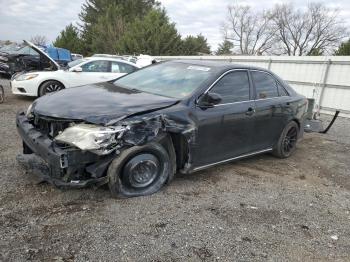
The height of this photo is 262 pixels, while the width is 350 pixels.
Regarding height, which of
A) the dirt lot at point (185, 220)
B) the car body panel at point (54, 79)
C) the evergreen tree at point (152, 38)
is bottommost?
the dirt lot at point (185, 220)

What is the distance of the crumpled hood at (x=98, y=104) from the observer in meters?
3.69

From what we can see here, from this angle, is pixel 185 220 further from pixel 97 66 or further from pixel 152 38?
pixel 152 38

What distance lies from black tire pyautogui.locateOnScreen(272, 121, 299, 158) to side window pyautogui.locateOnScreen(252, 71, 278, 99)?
0.72 meters

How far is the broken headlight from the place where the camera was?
3.48 m

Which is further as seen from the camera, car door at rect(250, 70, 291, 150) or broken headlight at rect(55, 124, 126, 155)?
car door at rect(250, 70, 291, 150)

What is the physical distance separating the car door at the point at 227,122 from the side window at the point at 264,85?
0.22 metres

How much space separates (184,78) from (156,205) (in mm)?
1821

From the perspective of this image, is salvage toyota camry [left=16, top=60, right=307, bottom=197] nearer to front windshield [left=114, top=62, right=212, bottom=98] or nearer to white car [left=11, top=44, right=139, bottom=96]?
front windshield [left=114, top=62, right=212, bottom=98]

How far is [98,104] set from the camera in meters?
3.95

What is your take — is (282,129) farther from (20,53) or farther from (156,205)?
(20,53)

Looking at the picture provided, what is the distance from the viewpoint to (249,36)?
188 feet

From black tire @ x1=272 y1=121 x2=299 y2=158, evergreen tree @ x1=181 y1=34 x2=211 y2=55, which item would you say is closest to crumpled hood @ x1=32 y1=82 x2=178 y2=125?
black tire @ x1=272 y1=121 x2=299 y2=158

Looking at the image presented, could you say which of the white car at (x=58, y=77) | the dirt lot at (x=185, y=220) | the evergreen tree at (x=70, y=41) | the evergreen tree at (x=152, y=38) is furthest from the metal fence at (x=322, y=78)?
the evergreen tree at (x=70, y=41)

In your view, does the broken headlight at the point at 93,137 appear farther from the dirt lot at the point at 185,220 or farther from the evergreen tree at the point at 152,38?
the evergreen tree at the point at 152,38
